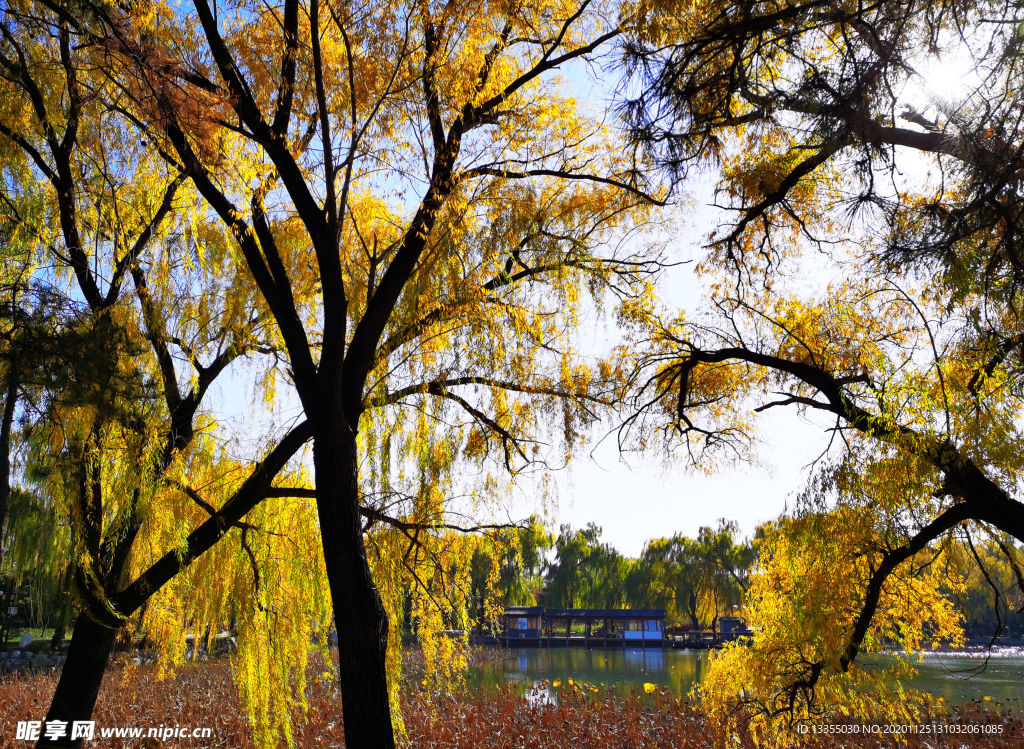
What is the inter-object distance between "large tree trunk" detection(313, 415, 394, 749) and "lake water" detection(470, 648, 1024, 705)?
8333 millimetres

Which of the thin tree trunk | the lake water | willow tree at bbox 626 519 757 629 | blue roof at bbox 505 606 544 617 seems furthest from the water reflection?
the thin tree trunk

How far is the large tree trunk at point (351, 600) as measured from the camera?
3078mm

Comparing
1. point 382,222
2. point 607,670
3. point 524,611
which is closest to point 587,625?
point 524,611

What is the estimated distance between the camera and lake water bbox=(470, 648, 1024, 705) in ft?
43.2

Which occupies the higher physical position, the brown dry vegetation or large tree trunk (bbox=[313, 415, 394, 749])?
large tree trunk (bbox=[313, 415, 394, 749])

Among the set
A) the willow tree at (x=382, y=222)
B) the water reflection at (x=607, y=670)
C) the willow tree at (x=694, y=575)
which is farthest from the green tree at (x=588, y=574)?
the willow tree at (x=382, y=222)

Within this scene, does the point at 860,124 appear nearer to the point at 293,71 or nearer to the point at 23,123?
the point at 293,71

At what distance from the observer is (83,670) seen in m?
4.34

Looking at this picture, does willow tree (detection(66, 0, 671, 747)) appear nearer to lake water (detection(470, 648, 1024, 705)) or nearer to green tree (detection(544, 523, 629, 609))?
lake water (detection(470, 648, 1024, 705))

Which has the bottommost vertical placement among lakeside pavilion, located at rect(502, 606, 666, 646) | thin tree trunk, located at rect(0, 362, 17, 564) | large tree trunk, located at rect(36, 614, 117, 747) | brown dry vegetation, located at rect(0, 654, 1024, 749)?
lakeside pavilion, located at rect(502, 606, 666, 646)

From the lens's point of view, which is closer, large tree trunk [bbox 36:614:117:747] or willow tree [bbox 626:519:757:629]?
large tree trunk [bbox 36:614:117:747]

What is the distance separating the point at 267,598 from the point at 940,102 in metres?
4.65

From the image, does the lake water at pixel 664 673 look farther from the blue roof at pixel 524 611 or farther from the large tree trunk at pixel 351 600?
the large tree trunk at pixel 351 600

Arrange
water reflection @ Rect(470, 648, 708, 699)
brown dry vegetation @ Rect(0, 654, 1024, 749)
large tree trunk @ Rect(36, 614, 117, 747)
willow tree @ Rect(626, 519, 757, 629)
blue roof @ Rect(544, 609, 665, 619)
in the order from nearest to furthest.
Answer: large tree trunk @ Rect(36, 614, 117, 747), brown dry vegetation @ Rect(0, 654, 1024, 749), water reflection @ Rect(470, 648, 708, 699), willow tree @ Rect(626, 519, 757, 629), blue roof @ Rect(544, 609, 665, 619)
